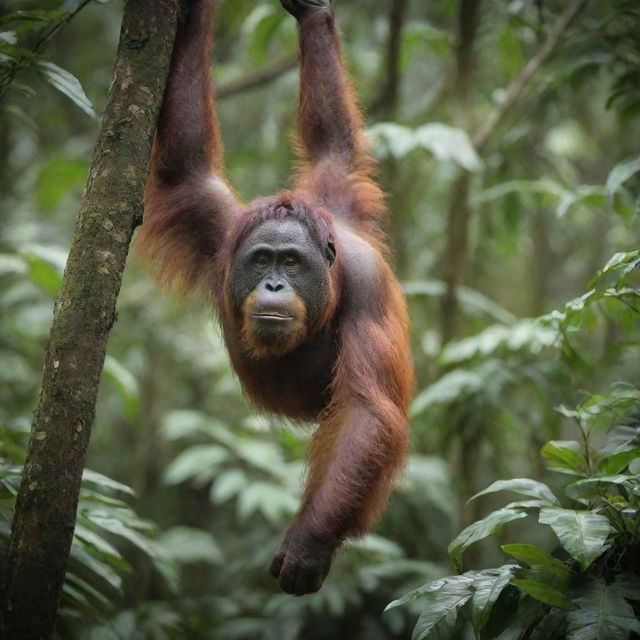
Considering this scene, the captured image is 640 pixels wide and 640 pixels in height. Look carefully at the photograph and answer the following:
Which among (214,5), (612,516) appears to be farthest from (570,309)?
(214,5)

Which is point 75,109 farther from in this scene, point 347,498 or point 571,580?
point 571,580

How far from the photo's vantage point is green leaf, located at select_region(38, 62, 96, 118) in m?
2.74

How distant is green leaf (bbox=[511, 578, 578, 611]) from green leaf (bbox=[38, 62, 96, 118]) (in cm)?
213

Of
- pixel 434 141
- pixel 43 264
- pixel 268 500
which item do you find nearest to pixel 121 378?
pixel 43 264

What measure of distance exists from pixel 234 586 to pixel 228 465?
1165 mm

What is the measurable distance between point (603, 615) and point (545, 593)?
165 millimetres

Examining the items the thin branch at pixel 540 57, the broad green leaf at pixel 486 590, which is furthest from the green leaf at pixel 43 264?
the thin branch at pixel 540 57

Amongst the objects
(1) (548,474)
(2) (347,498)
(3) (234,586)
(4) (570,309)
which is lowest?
(3) (234,586)

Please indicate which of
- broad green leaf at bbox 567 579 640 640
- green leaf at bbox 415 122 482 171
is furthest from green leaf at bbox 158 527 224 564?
broad green leaf at bbox 567 579 640 640

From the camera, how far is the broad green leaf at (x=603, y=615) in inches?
83.2

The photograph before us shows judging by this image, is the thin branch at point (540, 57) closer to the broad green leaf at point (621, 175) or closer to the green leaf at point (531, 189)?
the green leaf at point (531, 189)

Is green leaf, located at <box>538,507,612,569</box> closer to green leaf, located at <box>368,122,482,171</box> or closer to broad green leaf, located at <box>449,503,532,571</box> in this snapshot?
broad green leaf, located at <box>449,503,532,571</box>

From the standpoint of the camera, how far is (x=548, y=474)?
664 cm

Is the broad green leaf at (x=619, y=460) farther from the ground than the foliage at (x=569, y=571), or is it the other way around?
the broad green leaf at (x=619, y=460)
